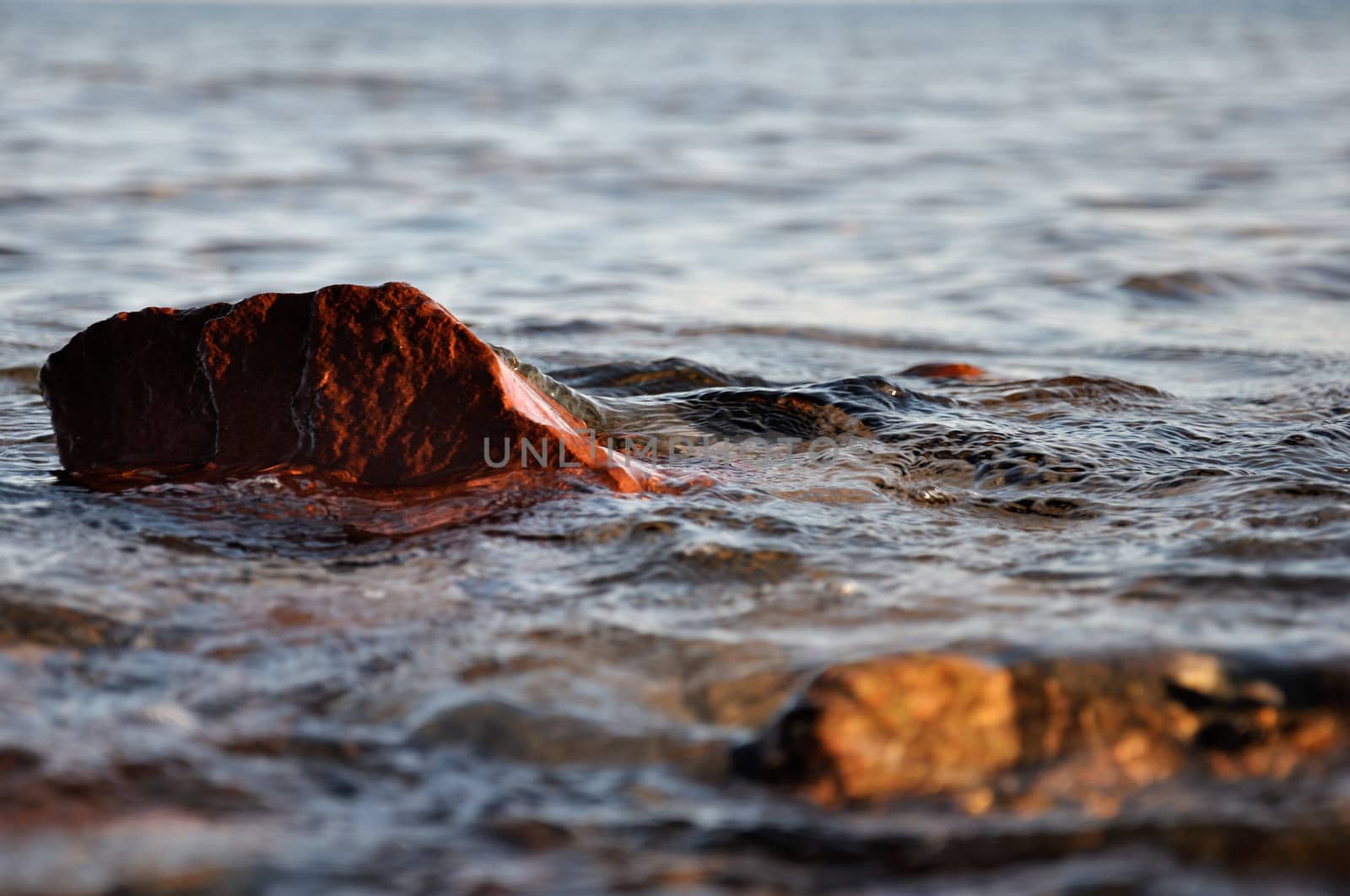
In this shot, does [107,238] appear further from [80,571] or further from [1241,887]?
[1241,887]

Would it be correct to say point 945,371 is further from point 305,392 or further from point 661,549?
point 305,392

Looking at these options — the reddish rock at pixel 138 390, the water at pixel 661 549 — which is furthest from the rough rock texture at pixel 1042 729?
the reddish rock at pixel 138 390

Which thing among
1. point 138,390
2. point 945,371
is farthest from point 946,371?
point 138,390

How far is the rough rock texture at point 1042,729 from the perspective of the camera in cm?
203

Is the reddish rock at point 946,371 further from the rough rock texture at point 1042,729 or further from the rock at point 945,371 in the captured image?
the rough rock texture at point 1042,729

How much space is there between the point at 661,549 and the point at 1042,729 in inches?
41.1

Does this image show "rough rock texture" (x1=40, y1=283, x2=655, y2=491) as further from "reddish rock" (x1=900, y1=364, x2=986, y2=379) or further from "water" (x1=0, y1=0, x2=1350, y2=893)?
"reddish rock" (x1=900, y1=364, x2=986, y2=379)

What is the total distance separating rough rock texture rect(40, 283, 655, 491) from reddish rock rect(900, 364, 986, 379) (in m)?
1.98

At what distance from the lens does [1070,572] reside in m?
2.79

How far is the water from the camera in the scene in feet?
6.33

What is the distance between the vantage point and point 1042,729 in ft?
7.00

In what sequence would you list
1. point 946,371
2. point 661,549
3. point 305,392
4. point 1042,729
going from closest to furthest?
point 1042,729 → point 661,549 → point 305,392 → point 946,371

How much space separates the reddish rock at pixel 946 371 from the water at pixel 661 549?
5.8 inches

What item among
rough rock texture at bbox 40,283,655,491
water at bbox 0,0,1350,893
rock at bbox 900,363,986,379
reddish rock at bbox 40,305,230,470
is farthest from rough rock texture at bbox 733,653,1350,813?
rock at bbox 900,363,986,379
